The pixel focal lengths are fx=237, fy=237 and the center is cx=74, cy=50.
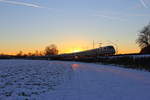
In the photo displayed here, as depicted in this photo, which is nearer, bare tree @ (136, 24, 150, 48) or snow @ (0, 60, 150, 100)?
snow @ (0, 60, 150, 100)

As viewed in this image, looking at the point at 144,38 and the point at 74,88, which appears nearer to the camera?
the point at 74,88

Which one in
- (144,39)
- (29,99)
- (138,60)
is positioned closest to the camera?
(29,99)

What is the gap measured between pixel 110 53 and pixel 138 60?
4533cm

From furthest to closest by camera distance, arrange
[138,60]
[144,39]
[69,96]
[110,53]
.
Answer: [144,39] → [110,53] → [138,60] → [69,96]

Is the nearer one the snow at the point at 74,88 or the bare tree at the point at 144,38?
the snow at the point at 74,88

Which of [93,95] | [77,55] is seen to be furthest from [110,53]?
[93,95]

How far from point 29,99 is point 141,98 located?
14.8 feet

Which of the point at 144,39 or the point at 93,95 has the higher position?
the point at 144,39

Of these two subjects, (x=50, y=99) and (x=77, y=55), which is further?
(x=77, y=55)

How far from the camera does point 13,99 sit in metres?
9.28

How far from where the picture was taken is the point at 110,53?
3381 inches

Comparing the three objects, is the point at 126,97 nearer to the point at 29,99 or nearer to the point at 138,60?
the point at 29,99

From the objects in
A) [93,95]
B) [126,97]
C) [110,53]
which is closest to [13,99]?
[93,95]

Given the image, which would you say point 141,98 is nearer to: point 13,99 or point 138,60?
point 13,99
